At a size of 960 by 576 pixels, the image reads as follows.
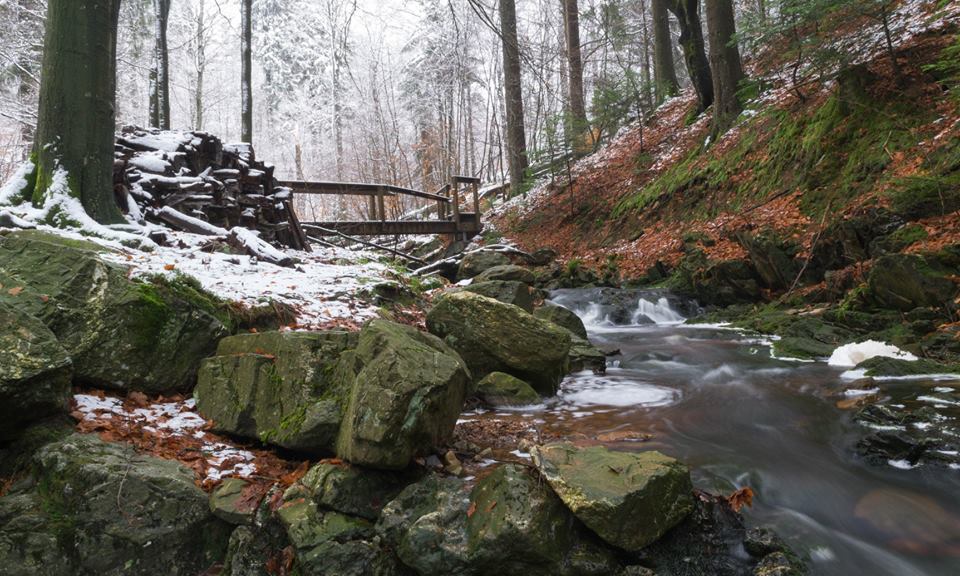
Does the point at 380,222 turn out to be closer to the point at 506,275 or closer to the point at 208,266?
the point at 506,275

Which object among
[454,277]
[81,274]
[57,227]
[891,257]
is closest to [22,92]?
[454,277]

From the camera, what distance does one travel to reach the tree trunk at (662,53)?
17.2 metres

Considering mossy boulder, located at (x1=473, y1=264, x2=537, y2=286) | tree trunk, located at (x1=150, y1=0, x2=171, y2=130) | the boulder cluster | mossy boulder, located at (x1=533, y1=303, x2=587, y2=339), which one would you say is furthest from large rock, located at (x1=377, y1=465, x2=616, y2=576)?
tree trunk, located at (x1=150, y1=0, x2=171, y2=130)

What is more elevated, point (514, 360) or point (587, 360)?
point (514, 360)

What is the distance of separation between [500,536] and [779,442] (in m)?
2.79

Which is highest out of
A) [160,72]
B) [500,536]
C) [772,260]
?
[160,72]

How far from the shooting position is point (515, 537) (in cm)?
265

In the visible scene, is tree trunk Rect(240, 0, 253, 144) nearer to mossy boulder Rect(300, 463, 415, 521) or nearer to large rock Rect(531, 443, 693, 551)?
mossy boulder Rect(300, 463, 415, 521)

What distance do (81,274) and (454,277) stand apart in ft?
33.5

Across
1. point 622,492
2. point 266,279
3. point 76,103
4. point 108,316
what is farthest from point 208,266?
point 622,492

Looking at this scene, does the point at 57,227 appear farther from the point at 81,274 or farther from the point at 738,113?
the point at 738,113

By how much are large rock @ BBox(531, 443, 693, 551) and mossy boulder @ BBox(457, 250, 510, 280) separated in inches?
391

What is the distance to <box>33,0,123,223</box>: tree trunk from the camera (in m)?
5.80

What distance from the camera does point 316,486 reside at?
9.71ft
